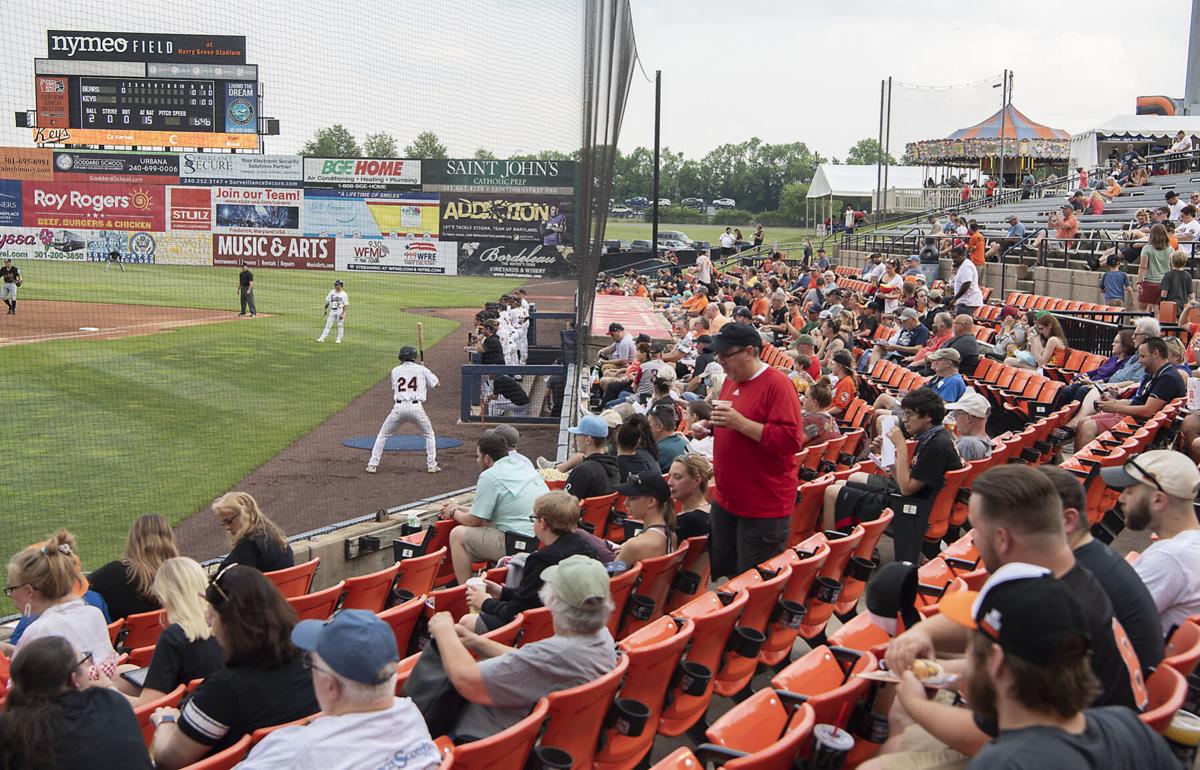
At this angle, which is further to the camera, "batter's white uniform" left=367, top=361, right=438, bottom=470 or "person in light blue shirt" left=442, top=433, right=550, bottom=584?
"batter's white uniform" left=367, top=361, right=438, bottom=470

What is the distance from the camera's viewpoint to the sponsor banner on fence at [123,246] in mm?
12367

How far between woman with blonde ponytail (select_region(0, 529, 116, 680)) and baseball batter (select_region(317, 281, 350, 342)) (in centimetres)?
1157

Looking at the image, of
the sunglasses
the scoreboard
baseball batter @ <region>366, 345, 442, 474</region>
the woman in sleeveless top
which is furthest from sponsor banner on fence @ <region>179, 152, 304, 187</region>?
the sunglasses

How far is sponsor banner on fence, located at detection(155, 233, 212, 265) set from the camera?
482 inches

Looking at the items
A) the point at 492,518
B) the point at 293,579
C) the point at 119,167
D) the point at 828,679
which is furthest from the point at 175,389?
the point at 828,679

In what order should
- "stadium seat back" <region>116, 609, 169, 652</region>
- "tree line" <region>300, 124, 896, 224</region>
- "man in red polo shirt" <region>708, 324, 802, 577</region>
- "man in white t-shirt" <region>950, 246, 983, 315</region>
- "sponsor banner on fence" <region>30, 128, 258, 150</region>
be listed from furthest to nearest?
"tree line" <region>300, 124, 896, 224</region>
"man in white t-shirt" <region>950, 246, 983, 315</region>
"sponsor banner on fence" <region>30, 128, 258, 150</region>
"man in red polo shirt" <region>708, 324, 802, 577</region>
"stadium seat back" <region>116, 609, 169, 652</region>

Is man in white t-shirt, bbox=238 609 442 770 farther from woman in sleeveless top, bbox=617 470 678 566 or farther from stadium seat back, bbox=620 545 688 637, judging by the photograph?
woman in sleeveless top, bbox=617 470 678 566

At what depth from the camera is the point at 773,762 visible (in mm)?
2650

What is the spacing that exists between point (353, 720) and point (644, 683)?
1.27 meters

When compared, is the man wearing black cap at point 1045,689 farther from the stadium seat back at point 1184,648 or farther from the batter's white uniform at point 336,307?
the batter's white uniform at point 336,307

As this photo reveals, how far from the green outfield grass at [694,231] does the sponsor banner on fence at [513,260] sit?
42.7 metres

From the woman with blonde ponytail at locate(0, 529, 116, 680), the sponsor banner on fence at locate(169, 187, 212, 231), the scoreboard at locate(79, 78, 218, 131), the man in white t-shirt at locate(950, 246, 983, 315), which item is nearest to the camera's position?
the woman with blonde ponytail at locate(0, 529, 116, 680)

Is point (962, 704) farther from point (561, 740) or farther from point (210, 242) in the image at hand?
point (210, 242)

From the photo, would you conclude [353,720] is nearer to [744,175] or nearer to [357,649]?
[357,649]
